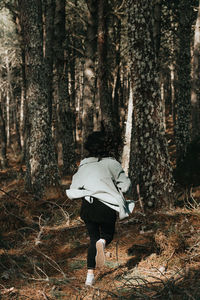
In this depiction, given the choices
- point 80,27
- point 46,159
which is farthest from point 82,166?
point 80,27

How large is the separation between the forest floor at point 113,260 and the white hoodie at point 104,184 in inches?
31.2

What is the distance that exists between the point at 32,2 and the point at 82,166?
6178 millimetres

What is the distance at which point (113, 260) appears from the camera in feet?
15.8

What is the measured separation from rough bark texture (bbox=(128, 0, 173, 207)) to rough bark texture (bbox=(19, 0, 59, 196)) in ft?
10.1

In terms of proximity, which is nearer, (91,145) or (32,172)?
(91,145)

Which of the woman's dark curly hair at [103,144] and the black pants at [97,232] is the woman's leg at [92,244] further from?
the woman's dark curly hair at [103,144]

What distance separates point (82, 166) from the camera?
4012 millimetres

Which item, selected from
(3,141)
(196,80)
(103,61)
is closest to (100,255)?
(103,61)

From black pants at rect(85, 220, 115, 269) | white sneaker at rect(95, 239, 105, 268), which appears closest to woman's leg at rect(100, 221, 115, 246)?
black pants at rect(85, 220, 115, 269)

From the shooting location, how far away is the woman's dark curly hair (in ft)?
12.9

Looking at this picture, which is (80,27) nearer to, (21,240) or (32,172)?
(32,172)

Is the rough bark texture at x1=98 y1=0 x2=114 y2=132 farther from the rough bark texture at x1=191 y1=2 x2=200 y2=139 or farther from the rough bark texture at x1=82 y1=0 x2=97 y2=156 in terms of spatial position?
the rough bark texture at x1=191 y1=2 x2=200 y2=139

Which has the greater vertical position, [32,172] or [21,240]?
[32,172]

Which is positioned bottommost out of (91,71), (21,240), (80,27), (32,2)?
(21,240)
